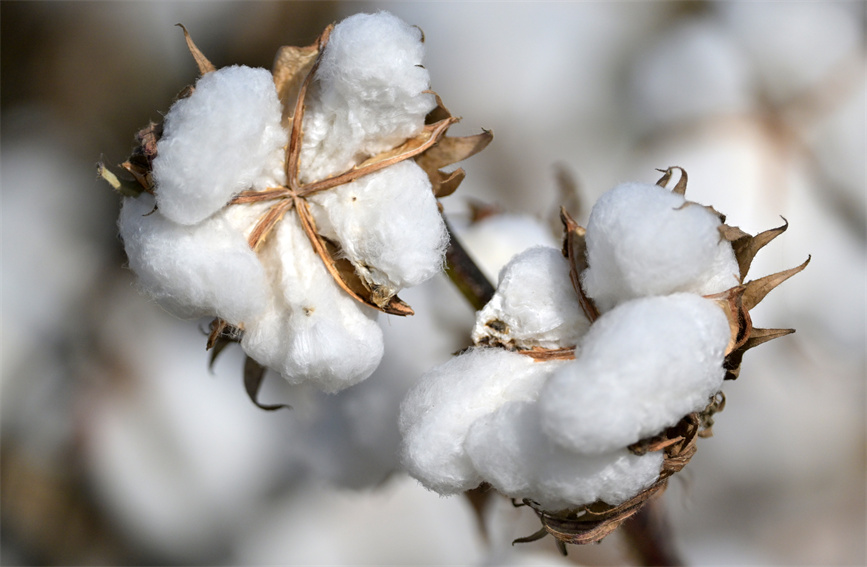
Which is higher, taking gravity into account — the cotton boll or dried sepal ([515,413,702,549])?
dried sepal ([515,413,702,549])

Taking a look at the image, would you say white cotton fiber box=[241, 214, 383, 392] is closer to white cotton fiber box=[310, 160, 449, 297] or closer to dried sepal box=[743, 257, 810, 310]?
white cotton fiber box=[310, 160, 449, 297]

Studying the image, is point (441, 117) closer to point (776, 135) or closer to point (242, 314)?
point (242, 314)

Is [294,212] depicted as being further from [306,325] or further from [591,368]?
[591,368]

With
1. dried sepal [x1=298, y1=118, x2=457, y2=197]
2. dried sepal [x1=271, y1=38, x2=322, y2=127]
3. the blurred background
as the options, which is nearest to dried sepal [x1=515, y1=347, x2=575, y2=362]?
dried sepal [x1=298, y1=118, x2=457, y2=197]

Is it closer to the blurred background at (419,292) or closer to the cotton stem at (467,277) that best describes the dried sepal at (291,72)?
the cotton stem at (467,277)

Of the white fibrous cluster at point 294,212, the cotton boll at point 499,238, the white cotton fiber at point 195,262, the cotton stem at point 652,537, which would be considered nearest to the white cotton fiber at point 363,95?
the white fibrous cluster at point 294,212

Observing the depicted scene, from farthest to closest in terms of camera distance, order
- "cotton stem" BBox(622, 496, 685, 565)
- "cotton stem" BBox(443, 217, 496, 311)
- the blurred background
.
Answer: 1. the blurred background
2. "cotton stem" BBox(622, 496, 685, 565)
3. "cotton stem" BBox(443, 217, 496, 311)

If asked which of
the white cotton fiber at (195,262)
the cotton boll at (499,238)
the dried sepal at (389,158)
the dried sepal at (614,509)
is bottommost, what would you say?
the cotton boll at (499,238)

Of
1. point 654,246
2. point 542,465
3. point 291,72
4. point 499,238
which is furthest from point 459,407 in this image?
point 499,238
